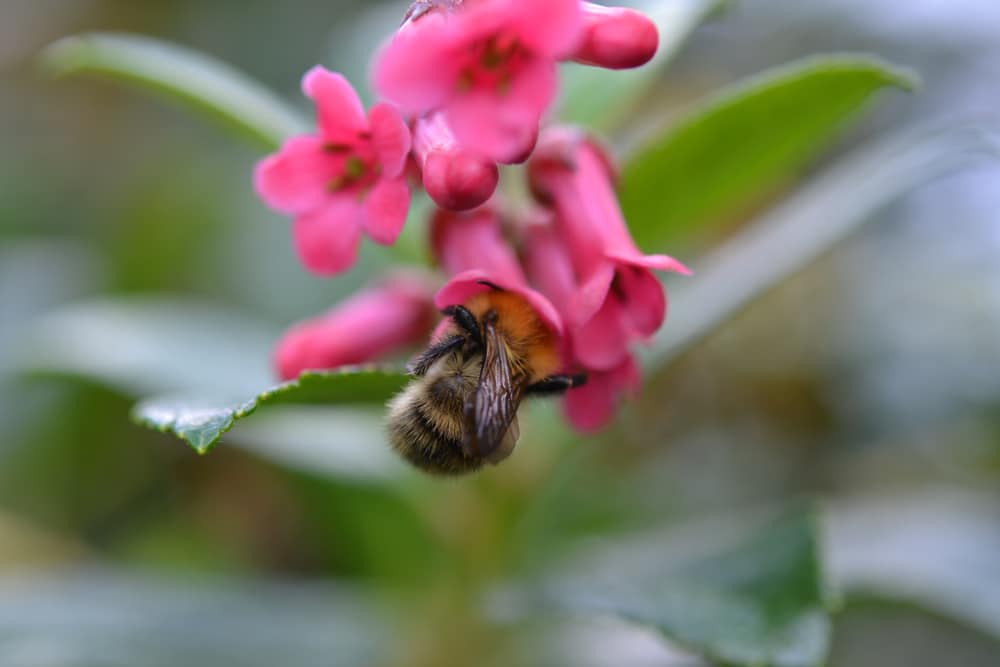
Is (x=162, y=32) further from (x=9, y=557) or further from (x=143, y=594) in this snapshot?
(x=143, y=594)

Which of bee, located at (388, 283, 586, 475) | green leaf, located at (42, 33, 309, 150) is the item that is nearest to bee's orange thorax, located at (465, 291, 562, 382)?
bee, located at (388, 283, 586, 475)

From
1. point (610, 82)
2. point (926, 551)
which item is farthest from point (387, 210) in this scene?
point (926, 551)

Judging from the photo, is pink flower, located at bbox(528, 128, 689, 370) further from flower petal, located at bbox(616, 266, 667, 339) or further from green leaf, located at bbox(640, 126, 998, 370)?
green leaf, located at bbox(640, 126, 998, 370)

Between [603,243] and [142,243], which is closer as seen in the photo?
[603,243]

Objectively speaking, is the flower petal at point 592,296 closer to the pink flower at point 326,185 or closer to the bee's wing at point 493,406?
the bee's wing at point 493,406

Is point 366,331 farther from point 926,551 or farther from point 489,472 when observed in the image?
point 926,551

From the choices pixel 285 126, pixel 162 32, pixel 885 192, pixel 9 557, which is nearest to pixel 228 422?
pixel 285 126
